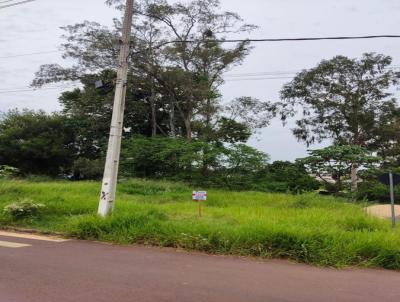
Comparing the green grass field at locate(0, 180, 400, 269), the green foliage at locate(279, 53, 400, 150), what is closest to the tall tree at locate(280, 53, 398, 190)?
the green foliage at locate(279, 53, 400, 150)

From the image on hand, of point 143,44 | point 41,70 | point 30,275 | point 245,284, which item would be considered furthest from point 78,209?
point 41,70

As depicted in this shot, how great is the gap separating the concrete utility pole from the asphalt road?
2.25m

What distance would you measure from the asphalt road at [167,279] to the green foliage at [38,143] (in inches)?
1167

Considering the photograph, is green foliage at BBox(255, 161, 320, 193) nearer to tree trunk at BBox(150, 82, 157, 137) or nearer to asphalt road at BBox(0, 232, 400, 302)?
tree trunk at BBox(150, 82, 157, 137)

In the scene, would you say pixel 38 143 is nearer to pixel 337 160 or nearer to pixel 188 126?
pixel 188 126

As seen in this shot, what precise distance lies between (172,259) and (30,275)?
2494 mm

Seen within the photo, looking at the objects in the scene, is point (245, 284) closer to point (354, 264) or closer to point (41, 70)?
point (354, 264)

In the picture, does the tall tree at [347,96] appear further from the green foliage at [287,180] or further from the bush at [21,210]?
the bush at [21,210]

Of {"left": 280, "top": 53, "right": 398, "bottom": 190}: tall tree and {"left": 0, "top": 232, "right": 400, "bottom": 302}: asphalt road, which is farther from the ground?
{"left": 280, "top": 53, "right": 398, "bottom": 190}: tall tree

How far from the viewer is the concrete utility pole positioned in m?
10.7

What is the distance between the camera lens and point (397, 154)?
103 feet

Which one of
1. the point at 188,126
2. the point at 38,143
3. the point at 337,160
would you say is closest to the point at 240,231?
the point at 337,160

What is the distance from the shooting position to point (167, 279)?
6352 mm

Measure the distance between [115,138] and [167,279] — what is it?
538cm
